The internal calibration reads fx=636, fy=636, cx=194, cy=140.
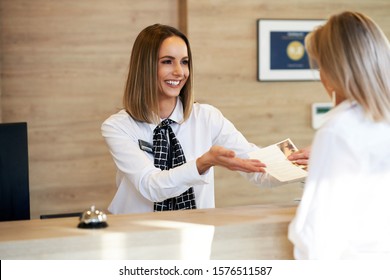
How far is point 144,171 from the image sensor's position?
2.61m

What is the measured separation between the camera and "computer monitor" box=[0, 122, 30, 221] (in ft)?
7.55

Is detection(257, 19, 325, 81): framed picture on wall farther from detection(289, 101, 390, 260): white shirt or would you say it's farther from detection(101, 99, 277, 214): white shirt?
detection(289, 101, 390, 260): white shirt

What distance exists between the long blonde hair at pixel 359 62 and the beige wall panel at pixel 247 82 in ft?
9.26

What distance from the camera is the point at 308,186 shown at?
169 cm

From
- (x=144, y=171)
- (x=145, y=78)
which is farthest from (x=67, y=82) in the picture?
(x=144, y=171)

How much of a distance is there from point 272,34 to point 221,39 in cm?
→ 40

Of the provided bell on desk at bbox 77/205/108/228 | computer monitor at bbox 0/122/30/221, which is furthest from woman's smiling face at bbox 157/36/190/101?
bell on desk at bbox 77/205/108/228

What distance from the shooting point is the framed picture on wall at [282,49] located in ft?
15.4

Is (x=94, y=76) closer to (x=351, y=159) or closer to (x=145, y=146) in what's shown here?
(x=145, y=146)

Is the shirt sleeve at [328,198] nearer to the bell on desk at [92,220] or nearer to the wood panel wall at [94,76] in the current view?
the bell on desk at [92,220]

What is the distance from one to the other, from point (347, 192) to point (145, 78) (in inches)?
57.1

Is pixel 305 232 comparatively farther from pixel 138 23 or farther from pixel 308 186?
pixel 138 23

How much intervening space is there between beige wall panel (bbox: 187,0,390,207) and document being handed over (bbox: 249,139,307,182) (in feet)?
6.99

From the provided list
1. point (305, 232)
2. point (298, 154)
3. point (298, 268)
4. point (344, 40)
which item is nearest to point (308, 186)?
point (305, 232)
